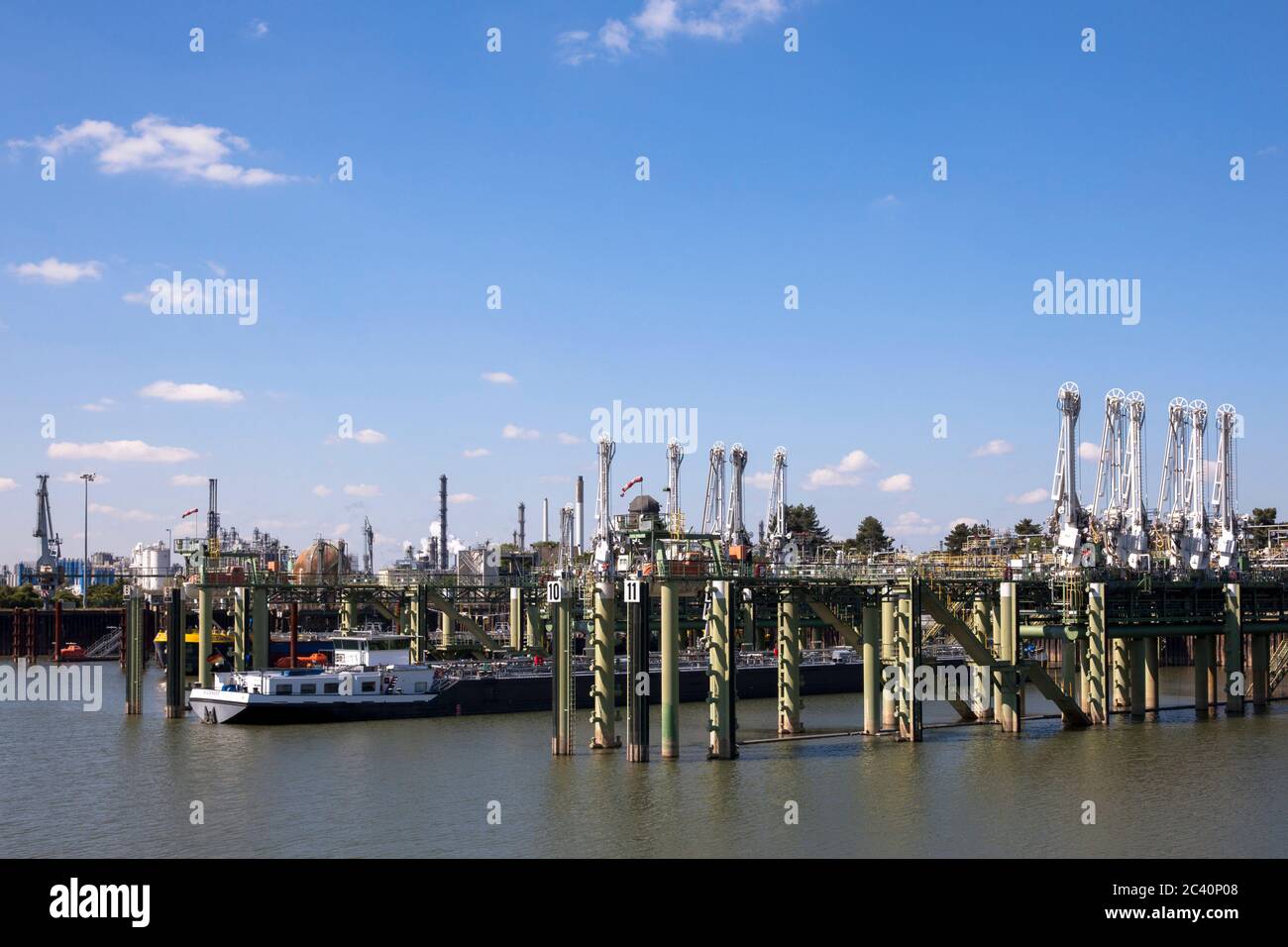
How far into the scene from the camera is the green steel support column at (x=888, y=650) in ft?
229

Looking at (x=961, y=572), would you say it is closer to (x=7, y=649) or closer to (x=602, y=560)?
(x=602, y=560)

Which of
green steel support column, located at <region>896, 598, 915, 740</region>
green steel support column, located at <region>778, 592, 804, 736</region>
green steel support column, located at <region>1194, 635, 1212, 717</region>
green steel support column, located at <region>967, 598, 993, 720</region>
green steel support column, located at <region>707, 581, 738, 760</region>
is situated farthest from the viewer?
green steel support column, located at <region>1194, 635, 1212, 717</region>

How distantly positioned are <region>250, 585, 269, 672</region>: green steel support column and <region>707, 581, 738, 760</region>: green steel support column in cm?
4136

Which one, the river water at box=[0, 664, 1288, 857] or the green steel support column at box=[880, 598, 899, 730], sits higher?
the green steel support column at box=[880, 598, 899, 730]

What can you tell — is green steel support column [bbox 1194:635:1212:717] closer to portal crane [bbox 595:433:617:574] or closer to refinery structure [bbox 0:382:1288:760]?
refinery structure [bbox 0:382:1288:760]

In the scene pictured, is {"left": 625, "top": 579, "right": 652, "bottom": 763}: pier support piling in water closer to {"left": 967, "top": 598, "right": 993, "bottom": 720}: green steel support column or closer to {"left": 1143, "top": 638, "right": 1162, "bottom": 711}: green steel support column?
{"left": 967, "top": 598, "right": 993, "bottom": 720}: green steel support column

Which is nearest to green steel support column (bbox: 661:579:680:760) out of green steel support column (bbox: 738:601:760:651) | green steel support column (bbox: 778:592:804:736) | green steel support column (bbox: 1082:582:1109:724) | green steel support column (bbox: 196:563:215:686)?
green steel support column (bbox: 778:592:804:736)

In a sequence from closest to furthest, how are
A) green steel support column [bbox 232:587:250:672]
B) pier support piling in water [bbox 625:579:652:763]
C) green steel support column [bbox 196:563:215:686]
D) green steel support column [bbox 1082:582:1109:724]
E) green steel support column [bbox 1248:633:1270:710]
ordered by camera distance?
pier support piling in water [bbox 625:579:652:763] → green steel support column [bbox 1082:582:1109:724] → green steel support column [bbox 1248:633:1270:710] → green steel support column [bbox 196:563:215:686] → green steel support column [bbox 232:587:250:672]

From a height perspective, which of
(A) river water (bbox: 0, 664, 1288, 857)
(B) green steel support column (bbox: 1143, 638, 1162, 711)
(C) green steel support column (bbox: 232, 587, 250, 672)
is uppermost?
(C) green steel support column (bbox: 232, 587, 250, 672)

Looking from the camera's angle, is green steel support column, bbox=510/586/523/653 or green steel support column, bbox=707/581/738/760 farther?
green steel support column, bbox=510/586/523/653

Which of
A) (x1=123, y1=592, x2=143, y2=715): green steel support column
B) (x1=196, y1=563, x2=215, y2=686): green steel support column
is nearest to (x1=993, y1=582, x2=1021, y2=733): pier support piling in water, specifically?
(x1=196, y1=563, x2=215, y2=686): green steel support column

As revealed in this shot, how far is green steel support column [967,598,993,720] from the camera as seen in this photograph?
71438 mm

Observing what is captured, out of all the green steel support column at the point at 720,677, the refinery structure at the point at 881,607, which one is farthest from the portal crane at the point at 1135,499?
the green steel support column at the point at 720,677
